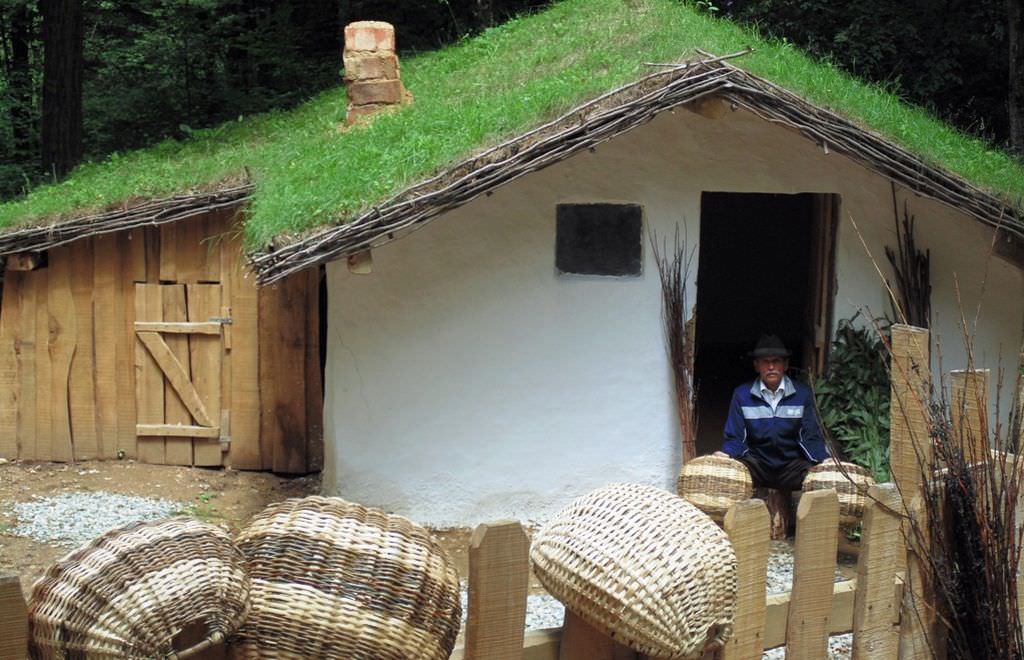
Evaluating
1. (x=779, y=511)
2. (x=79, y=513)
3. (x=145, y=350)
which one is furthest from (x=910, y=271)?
(x=79, y=513)

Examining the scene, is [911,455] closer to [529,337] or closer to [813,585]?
[813,585]

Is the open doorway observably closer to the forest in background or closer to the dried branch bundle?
the forest in background

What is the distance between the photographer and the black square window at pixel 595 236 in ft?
26.3

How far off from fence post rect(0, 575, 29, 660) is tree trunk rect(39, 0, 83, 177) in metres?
13.0

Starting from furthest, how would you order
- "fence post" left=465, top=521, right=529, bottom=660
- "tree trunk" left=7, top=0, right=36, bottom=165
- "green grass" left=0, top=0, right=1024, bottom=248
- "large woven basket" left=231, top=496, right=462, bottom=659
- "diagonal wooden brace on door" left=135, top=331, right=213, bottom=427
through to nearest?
"tree trunk" left=7, top=0, right=36, bottom=165 → "diagonal wooden brace on door" left=135, top=331, right=213, bottom=427 → "green grass" left=0, top=0, right=1024, bottom=248 → "fence post" left=465, top=521, right=529, bottom=660 → "large woven basket" left=231, top=496, right=462, bottom=659

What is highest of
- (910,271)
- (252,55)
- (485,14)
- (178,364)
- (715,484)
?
(485,14)

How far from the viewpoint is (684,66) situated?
23.6ft

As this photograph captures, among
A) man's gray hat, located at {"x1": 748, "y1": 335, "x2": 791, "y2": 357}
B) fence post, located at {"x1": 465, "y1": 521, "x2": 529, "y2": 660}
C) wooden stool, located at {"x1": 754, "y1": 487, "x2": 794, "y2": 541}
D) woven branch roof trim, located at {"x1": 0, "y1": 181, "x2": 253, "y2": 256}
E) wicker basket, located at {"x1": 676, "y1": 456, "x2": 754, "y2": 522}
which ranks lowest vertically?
wooden stool, located at {"x1": 754, "y1": 487, "x2": 794, "y2": 541}

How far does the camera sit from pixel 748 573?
9.91 feet

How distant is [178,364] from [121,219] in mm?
1249

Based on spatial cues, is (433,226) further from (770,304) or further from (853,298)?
(770,304)

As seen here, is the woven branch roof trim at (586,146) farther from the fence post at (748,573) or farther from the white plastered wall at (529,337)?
the fence post at (748,573)

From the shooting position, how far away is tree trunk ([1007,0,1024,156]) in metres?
13.0

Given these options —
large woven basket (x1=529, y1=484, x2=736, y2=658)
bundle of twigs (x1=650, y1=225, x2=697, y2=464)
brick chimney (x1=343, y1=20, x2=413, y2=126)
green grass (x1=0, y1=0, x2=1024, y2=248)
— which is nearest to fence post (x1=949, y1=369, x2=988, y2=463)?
large woven basket (x1=529, y1=484, x2=736, y2=658)
